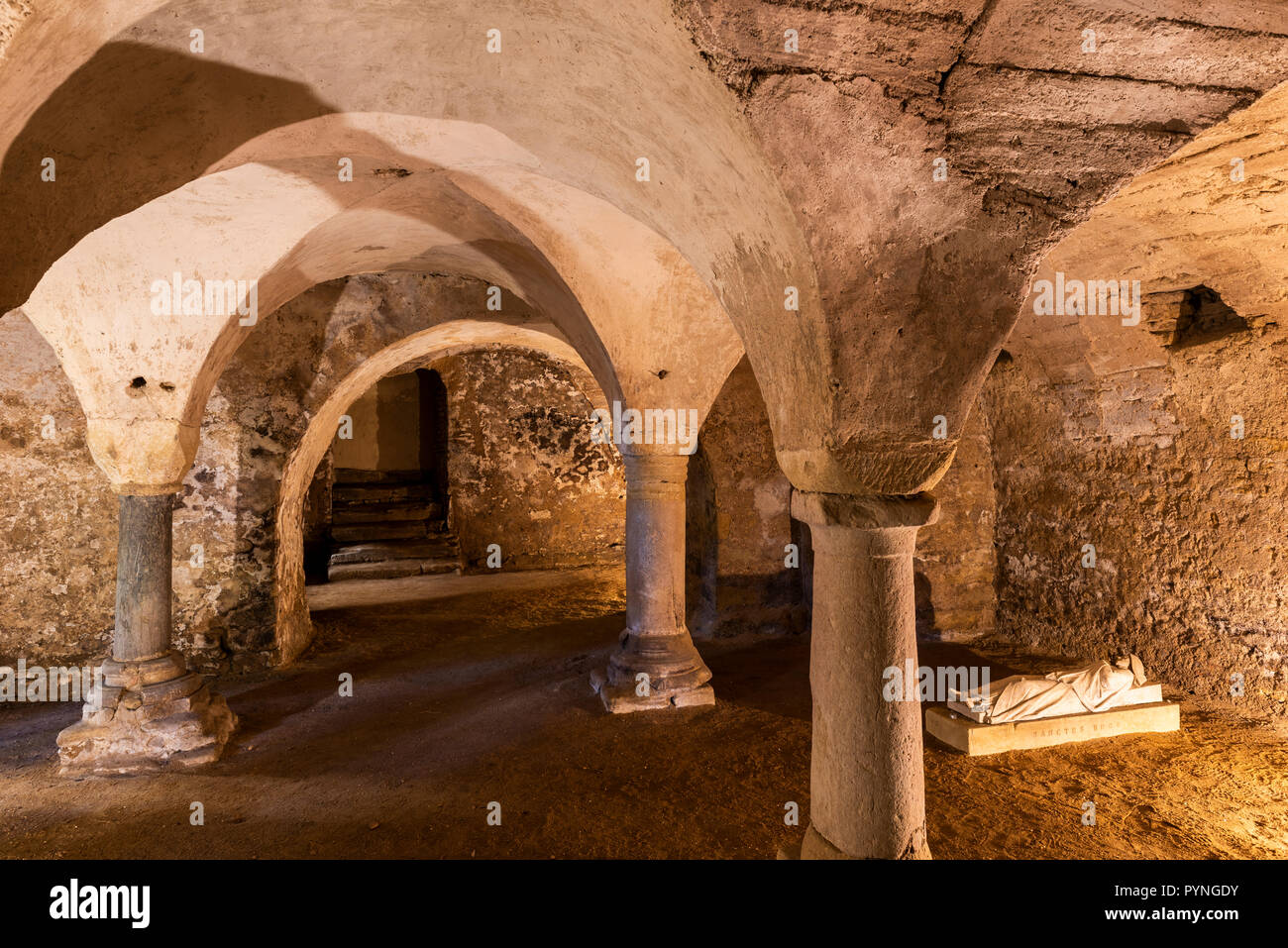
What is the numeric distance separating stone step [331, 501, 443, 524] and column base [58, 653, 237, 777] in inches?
275

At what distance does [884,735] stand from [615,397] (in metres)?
3.46

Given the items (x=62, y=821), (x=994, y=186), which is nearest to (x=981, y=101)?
(x=994, y=186)

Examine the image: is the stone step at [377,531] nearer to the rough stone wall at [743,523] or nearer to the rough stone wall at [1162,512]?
the rough stone wall at [743,523]

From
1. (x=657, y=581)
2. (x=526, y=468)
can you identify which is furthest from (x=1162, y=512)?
(x=526, y=468)

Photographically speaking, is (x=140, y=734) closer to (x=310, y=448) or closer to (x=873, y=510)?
(x=310, y=448)

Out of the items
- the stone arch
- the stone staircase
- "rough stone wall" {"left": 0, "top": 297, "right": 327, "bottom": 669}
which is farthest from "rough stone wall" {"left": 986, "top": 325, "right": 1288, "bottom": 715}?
the stone staircase

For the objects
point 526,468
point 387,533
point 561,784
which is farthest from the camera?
point 526,468

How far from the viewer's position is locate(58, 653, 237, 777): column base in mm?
4277

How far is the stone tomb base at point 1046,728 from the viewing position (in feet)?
14.2

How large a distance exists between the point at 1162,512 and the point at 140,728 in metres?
7.35

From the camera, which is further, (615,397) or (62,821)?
(615,397)

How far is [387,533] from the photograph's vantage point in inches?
445
